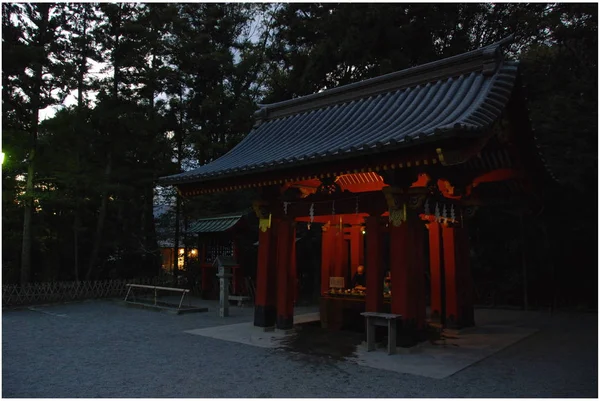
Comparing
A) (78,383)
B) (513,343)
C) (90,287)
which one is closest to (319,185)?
(513,343)

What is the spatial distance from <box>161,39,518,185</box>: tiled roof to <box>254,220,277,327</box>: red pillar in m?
1.80

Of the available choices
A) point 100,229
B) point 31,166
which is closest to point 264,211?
point 31,166

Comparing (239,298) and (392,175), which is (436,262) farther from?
(239,298)

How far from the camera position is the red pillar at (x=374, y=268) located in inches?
320

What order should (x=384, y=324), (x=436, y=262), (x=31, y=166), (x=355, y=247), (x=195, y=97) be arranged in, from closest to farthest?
(x=384, y=324) → (x=436, y=262) → (x=355, y=247) → (x=31, y=166) → (x=195, y=97)

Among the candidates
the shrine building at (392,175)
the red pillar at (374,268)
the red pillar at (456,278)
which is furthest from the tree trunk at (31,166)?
the red pillar at (456,278)

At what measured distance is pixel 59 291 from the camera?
15211mm

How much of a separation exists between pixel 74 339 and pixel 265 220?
14.8 ft

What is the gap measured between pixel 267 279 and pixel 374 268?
2.66 meters

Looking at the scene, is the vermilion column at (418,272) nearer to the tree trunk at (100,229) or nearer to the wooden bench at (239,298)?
the wooden bench at (239,298)

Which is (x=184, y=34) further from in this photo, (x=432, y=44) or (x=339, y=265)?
(x=339, y=265)

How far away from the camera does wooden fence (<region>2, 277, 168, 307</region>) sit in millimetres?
14070

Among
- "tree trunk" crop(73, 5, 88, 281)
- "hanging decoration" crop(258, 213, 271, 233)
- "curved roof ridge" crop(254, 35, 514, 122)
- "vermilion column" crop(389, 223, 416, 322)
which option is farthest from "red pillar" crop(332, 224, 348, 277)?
"tree trunk" crop(73, 5, 88, 281)

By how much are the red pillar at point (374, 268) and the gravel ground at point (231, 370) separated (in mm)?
1537
